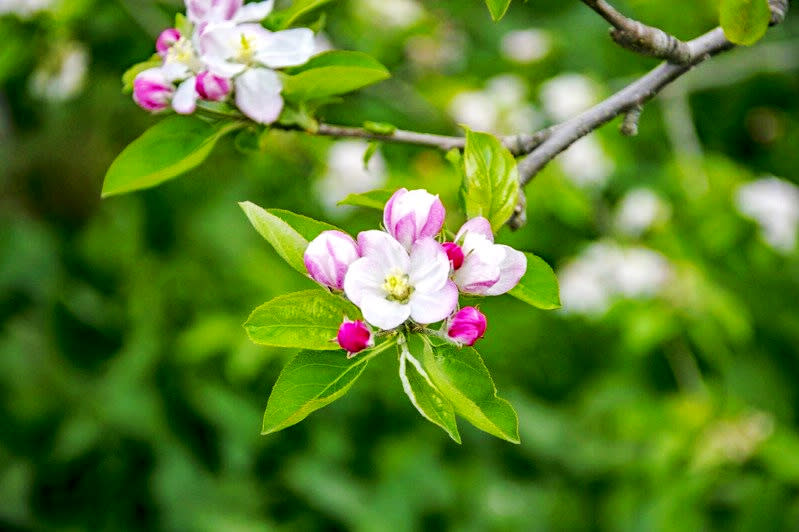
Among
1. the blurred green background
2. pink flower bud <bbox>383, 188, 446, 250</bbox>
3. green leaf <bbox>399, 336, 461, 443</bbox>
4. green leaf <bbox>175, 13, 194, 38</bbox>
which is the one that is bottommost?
the blurred green background

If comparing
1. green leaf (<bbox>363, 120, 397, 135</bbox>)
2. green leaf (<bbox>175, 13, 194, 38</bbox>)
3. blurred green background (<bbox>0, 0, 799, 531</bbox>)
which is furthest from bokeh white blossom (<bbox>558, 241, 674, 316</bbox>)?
green leaf (<bbox>175, 13, 194, 38</bbox>)

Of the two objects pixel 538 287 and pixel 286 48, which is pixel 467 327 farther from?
pixel 286 48

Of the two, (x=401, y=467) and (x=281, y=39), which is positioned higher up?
(x=281, y=39)

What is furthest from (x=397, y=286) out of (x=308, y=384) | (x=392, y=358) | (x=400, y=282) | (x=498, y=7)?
(x=392, y=358)

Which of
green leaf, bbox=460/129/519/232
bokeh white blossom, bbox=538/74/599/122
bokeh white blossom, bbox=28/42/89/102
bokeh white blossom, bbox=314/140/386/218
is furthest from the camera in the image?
bokeh white blossom, bbox=538/74/599/122

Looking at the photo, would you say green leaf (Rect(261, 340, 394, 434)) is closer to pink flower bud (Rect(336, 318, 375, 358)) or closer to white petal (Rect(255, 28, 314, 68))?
pink flower bud (Rect(336, 318, 375, 358))

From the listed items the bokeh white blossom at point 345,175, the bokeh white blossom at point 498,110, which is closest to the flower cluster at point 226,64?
the bokeh white blossom at point 345,175

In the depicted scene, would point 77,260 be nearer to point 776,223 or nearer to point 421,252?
point 776,223

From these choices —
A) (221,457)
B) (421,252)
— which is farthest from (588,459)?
(421,252)
